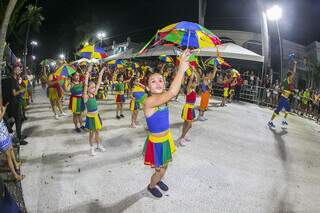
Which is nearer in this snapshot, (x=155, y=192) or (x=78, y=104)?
(x=155, y=192)

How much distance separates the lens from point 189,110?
6.79 metres

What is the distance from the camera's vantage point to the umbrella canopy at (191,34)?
4.70 m

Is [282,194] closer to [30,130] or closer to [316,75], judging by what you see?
[30,130]

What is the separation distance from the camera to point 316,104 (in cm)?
1430

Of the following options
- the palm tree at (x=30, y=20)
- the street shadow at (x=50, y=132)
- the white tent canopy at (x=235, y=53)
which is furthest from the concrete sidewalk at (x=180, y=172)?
the palm tree at (x=30, y=20)

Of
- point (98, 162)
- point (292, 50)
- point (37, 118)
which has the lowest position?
point (98, 162)

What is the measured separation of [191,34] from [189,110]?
7.14ft

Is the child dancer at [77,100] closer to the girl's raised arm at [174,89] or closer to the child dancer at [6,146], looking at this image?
the child dancer at [6,146]

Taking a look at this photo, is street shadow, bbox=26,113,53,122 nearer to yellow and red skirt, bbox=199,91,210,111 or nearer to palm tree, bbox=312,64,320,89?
yellow and red skirt, bbox=199,91,210,111

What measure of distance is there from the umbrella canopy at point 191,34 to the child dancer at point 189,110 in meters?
1.49

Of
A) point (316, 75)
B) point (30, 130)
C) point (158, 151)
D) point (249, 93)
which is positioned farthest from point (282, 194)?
point (316, 75)

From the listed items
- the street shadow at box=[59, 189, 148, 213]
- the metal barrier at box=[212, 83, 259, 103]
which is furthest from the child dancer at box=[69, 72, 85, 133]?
the metal barrier at box=[212, 83, 259, 103]

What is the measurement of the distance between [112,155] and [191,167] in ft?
6.02

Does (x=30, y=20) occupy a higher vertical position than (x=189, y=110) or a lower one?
higher
